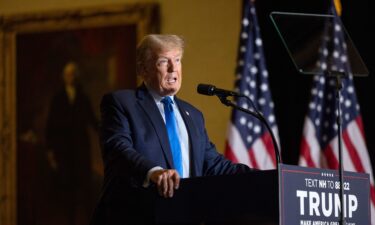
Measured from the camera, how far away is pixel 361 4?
717 centimetres

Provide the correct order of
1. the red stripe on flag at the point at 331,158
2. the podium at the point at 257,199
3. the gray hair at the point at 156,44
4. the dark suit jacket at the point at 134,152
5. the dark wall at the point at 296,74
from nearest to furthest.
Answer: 1. the podium at the point at 257,199
2. the dark suit jacket at the point at 134,152
3. the gray hair at the point at 156,44
4. the red stripe on flag at the point at 331,158
5. the dark wall at the point at 296,74

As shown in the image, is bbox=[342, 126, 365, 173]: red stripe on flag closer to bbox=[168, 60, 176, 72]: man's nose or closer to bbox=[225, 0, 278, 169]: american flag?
bbox=[225, 0, 278, 169]: american flag

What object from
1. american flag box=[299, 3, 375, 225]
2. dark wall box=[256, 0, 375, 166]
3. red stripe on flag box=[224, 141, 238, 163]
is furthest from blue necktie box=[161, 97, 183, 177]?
dark wall box=[256, 0, 375, 166]

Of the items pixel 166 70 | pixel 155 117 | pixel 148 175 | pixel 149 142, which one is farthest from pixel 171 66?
pixel 148 175

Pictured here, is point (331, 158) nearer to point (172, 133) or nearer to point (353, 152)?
point (353, 152)

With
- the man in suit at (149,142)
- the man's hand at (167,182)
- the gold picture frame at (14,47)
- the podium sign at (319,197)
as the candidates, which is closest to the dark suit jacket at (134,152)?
the man in suit at (149,142)

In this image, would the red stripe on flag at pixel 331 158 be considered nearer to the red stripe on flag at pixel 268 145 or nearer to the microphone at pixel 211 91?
the red stripe on flag at pixel 268 145

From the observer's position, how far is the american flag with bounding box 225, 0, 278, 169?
718cm

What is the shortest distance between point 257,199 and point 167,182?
15.8 inches

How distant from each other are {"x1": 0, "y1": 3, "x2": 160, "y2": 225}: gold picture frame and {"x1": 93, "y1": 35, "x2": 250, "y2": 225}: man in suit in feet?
14.2

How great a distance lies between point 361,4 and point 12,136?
13.2ft

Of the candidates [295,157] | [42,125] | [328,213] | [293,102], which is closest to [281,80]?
[293,102]

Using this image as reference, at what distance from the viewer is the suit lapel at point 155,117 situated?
164 inches

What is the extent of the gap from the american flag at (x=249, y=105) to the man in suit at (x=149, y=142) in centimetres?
263
